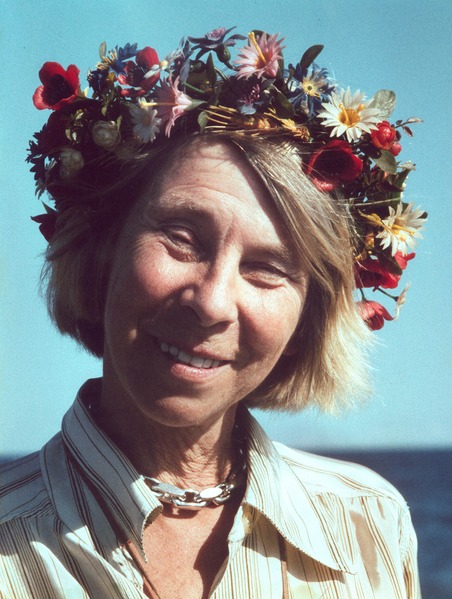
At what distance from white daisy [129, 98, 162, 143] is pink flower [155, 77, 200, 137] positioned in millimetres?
22

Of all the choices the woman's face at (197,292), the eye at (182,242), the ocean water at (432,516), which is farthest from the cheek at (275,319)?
the ocean water at (432,516)

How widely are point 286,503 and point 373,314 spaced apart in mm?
770

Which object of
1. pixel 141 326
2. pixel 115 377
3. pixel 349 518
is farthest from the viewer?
pixel 349 518

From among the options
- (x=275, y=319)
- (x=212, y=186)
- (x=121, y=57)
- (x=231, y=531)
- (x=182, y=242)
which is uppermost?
(x=121, y=57)

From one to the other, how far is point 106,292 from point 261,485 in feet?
2.66

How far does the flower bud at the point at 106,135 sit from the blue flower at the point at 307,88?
574 millimetres

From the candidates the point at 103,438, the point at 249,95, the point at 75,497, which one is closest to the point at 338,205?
the point at 249,95

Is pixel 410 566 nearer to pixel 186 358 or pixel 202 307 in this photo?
pixel 186 358

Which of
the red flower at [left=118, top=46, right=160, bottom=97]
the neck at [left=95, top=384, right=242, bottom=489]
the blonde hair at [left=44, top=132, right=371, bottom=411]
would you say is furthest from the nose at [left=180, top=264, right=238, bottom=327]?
the red flower at [left=118, top=46, right=160, bottom=97]

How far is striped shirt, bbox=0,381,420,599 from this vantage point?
2377 millimetres

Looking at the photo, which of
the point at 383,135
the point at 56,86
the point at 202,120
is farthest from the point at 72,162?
the point at 383,135

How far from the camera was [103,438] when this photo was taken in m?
2.63

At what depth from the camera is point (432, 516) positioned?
14633mm

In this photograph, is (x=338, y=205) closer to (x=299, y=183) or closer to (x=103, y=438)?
(x=299, y=183)
